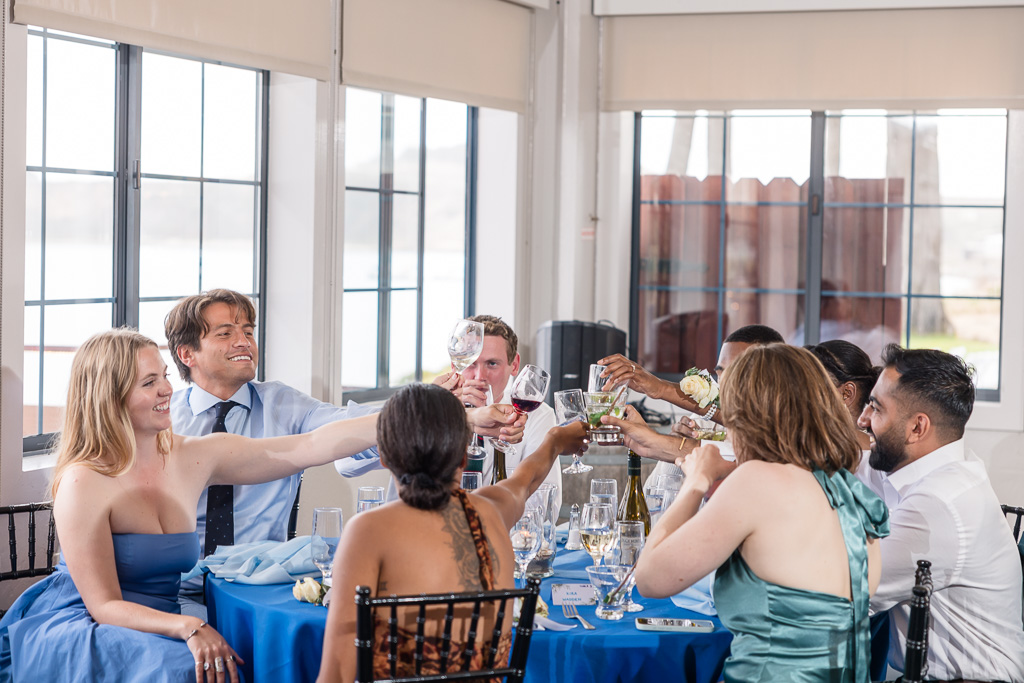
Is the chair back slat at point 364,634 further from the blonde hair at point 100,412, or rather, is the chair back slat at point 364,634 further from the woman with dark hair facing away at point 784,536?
the blonde hair at point 100,412

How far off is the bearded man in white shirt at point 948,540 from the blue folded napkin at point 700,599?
1.22ft

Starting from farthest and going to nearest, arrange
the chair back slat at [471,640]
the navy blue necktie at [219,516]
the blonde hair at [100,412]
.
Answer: the navy blue necktie at [219,516]
the blonde hair at [100,412]
the chair back slat at [471,640]

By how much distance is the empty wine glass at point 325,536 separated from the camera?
7.47 feet

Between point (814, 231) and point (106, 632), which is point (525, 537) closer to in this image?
point (106, 632)

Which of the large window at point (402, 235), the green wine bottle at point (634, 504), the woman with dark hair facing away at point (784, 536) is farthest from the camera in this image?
the large window at point (402, 235)

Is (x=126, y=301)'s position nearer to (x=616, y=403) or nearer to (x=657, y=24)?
(x=616, y=403)

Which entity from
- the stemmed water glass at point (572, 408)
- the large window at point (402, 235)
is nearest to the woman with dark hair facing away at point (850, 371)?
the stemmed water glass at point (572, 408)

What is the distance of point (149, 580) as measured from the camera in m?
2.54

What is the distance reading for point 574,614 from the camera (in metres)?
2.22

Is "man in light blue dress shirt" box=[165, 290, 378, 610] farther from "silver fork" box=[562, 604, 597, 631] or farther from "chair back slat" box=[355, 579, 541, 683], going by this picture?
"chair back slat" box=[355, 579, 541, 683]

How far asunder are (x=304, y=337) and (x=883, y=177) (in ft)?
11.5

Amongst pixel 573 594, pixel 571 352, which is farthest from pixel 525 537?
pixel 571 352

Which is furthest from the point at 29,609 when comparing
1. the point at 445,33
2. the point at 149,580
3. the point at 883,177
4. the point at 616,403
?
the point at 883,177

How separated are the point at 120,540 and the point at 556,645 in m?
1.15
